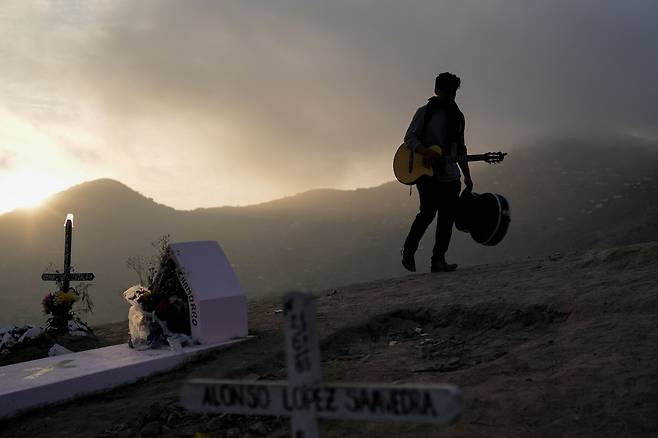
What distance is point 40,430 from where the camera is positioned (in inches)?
188

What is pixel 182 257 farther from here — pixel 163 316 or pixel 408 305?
pixel 408 305

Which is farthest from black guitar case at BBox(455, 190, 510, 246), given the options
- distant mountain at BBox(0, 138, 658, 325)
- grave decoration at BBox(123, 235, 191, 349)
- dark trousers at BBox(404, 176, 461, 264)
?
distant mountain at BBox(0, 138, 658, 325)

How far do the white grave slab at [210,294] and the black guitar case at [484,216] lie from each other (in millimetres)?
3698

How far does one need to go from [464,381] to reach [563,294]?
2.16 meters

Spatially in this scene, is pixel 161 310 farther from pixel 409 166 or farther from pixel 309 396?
pixel 309 396

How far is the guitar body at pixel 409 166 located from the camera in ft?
26.7

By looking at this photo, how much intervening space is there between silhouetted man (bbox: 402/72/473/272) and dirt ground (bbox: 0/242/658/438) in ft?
3.07

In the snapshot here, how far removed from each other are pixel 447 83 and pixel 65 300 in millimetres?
6701

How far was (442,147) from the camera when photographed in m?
8.20

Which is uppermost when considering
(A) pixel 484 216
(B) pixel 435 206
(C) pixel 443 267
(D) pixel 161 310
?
(B) pixel 435 206

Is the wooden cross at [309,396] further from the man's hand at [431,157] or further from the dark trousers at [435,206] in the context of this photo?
the man's hand at [431,157]

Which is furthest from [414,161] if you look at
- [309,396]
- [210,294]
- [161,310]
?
[309,396]

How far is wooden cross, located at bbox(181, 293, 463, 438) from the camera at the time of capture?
1.85 meters

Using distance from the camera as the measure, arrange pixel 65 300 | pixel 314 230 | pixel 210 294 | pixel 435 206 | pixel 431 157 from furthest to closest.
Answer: pixel 314 230, pixel 65 300, pixel 435 206, pixel 431 157, pixel 210 294
